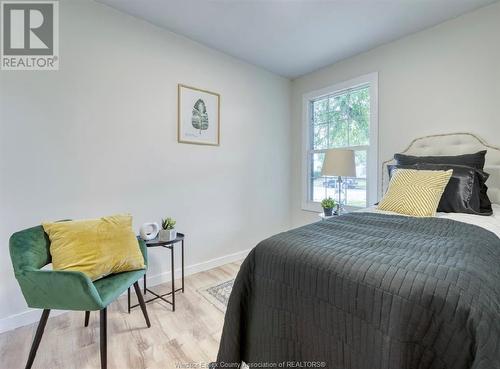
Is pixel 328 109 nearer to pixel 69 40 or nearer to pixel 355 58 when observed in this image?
pixel 355 58

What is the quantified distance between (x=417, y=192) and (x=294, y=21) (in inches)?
71.9

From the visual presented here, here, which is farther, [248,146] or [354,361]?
[248,146]

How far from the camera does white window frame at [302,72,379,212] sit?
8.77ft

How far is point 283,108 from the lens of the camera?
3.50 metres

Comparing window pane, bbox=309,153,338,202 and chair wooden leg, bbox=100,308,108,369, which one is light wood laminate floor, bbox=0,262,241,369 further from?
window pane, bbox=309,153,338,202

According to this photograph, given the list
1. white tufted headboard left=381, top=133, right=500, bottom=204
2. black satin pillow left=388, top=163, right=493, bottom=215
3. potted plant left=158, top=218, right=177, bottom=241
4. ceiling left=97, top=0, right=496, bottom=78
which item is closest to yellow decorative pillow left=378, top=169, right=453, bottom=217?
black satin pillow left=388, top=163, right=493, bottom=215

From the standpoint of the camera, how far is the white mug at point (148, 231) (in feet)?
6.08

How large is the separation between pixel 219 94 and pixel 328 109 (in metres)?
1.49

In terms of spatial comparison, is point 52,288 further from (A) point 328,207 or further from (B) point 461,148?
(B) point 461,148

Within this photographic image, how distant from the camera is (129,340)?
1.54 metres

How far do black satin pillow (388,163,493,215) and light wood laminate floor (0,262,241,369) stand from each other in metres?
1.88

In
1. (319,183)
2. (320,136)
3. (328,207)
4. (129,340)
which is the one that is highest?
(320,136)

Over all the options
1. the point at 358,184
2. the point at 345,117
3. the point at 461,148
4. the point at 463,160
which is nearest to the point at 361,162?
the point at 358,184

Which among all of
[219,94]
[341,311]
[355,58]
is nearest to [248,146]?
[219,94]
